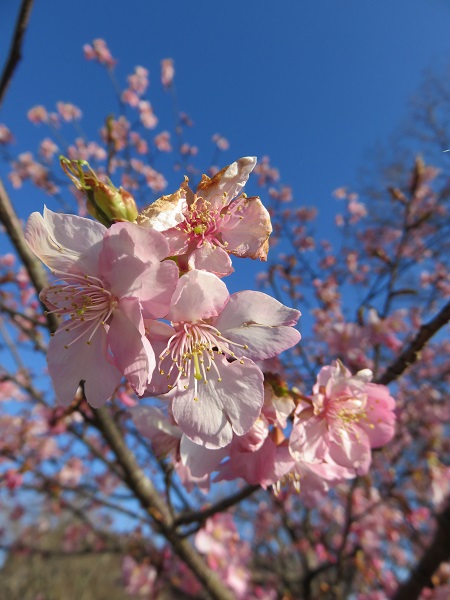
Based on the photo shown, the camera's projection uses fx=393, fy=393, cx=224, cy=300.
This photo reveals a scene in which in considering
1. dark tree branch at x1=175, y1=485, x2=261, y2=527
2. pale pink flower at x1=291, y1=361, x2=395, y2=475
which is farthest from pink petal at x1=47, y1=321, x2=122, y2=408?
dark tree branch at x1=175, y1=485, x2=261, y2=527

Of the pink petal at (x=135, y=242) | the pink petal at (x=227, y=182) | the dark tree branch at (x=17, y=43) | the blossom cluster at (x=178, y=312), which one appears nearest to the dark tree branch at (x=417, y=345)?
the blossom cluster at (x=178, y=312)

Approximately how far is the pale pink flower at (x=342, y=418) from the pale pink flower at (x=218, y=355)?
0.21 metres

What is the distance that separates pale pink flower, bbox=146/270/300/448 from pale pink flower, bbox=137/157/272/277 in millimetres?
93

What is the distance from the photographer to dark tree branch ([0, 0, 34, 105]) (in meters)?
1.38

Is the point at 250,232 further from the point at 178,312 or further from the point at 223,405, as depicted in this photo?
the point at 223,405

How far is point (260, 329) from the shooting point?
2.77ft

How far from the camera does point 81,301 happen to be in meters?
Answer: 0.85

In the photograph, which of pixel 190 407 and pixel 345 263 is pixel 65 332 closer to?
pixel 190 407

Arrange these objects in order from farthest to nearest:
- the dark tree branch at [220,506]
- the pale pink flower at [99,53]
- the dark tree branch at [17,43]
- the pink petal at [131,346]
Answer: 1. the pale pink flower at [99,53]
2. the dark tree branch at [17,43]
3. the dark tree branch at [220,506]
4. the pink petal at [131,346]

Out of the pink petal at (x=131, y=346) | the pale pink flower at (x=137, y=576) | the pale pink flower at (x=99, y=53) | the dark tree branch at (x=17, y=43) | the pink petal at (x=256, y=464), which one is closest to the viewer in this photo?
the pink petal at (x=131, y=346)

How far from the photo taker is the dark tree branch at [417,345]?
38.7 inches

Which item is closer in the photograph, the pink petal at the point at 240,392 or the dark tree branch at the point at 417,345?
the pink petal at the point at 240,392

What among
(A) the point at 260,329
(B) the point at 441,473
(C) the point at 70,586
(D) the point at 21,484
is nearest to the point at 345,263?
(B) the point at 441,473

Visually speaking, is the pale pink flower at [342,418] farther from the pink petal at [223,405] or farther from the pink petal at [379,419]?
the pink petal at [223,405]
